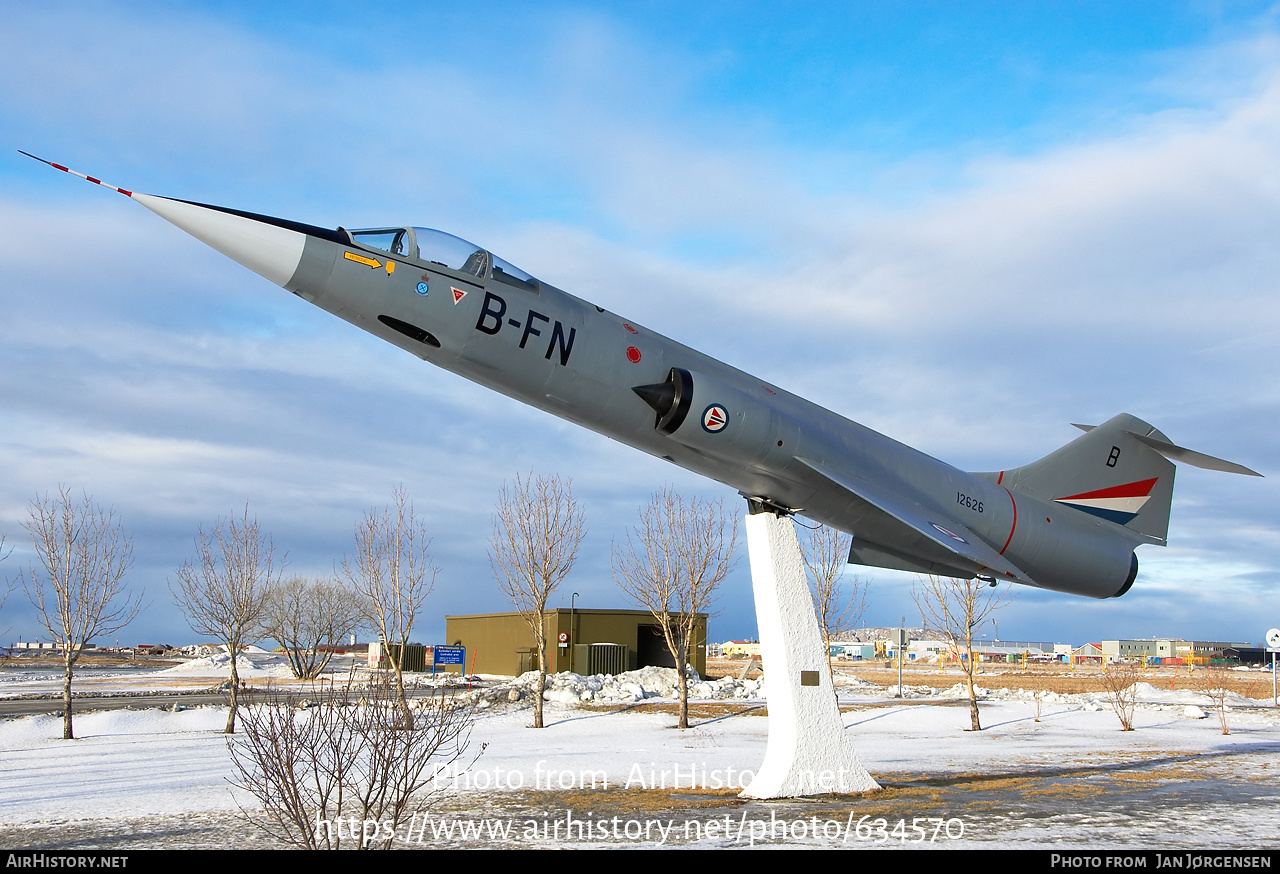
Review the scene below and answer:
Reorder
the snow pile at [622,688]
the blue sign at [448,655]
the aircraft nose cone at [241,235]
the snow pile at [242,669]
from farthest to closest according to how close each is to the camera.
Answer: the snow pile at [242,669]
the blue sign at [448,655]
the snow pile at [622,688]
the aircraft nose cone at [241,235]

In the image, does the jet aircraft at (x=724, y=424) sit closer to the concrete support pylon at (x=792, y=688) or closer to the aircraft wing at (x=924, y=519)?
the aircraft wing at (x=924, y=519)

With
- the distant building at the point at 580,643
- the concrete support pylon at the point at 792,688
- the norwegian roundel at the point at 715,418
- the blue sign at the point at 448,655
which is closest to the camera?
the norwegian roundel at the point at 715,418

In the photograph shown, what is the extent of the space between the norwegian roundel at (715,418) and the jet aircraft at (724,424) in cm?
2

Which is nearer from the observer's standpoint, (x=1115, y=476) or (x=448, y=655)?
(x=1115, y=476)

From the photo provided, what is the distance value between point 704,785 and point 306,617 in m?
34.1

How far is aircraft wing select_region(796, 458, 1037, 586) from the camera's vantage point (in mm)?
12016

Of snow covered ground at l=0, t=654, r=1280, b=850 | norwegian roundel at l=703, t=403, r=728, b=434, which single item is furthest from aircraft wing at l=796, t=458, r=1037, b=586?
snow covered ground at l=0, t=654, r=1280, b=850

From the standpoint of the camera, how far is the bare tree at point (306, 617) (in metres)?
42.0

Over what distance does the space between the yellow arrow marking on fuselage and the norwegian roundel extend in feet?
13.6

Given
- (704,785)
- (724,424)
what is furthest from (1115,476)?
(704,785)

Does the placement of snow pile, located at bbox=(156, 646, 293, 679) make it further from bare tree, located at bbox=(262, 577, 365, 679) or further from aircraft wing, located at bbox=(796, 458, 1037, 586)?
aircraft wing, located at bbox=(796, 458, 1037, 586)

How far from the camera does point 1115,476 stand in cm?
1563

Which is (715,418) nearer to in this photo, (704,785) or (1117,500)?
(704,785)

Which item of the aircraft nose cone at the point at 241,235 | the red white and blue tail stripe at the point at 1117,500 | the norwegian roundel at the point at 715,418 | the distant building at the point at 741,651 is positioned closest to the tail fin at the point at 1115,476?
the red white and blue tail stripe at the point at 1117,500
